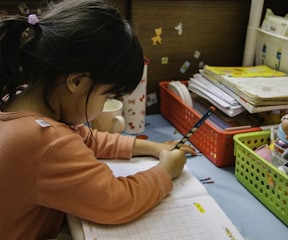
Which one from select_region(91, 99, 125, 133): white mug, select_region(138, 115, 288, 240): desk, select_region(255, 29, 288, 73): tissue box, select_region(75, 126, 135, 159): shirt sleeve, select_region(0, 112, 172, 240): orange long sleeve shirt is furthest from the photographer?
select_region(255, 29, 288, 73): tissue box

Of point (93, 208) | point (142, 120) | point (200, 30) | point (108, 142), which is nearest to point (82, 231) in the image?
point (93, 208)

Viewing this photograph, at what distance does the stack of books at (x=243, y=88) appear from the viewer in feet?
2.94

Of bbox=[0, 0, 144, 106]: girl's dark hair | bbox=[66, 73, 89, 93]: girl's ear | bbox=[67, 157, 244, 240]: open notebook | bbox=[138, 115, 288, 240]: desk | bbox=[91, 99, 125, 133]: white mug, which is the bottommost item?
bbox=[138, 115, 288, 240]: desk

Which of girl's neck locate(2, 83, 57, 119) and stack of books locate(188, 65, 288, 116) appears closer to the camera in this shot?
girl's neck locate(2, 83, 57, 119)

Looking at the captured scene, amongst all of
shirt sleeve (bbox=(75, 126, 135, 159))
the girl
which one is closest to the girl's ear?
the girl

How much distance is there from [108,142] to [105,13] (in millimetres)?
331

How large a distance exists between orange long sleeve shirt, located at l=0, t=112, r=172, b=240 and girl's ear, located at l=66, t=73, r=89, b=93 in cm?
6

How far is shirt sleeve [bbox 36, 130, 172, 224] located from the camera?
57cm

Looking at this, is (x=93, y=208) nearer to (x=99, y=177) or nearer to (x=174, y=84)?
(x=99, y=177)

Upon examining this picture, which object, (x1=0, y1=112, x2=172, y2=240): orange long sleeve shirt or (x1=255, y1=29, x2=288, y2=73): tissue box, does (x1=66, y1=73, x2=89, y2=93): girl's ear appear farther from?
(x1=255, y1=29, x2=288, y2=73): tissue box

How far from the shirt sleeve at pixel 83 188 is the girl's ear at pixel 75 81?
0.08m

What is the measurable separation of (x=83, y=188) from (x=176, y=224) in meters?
0.17

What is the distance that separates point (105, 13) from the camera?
0.59m

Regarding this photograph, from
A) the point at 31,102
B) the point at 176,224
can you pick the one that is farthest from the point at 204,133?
the point at 31,102
